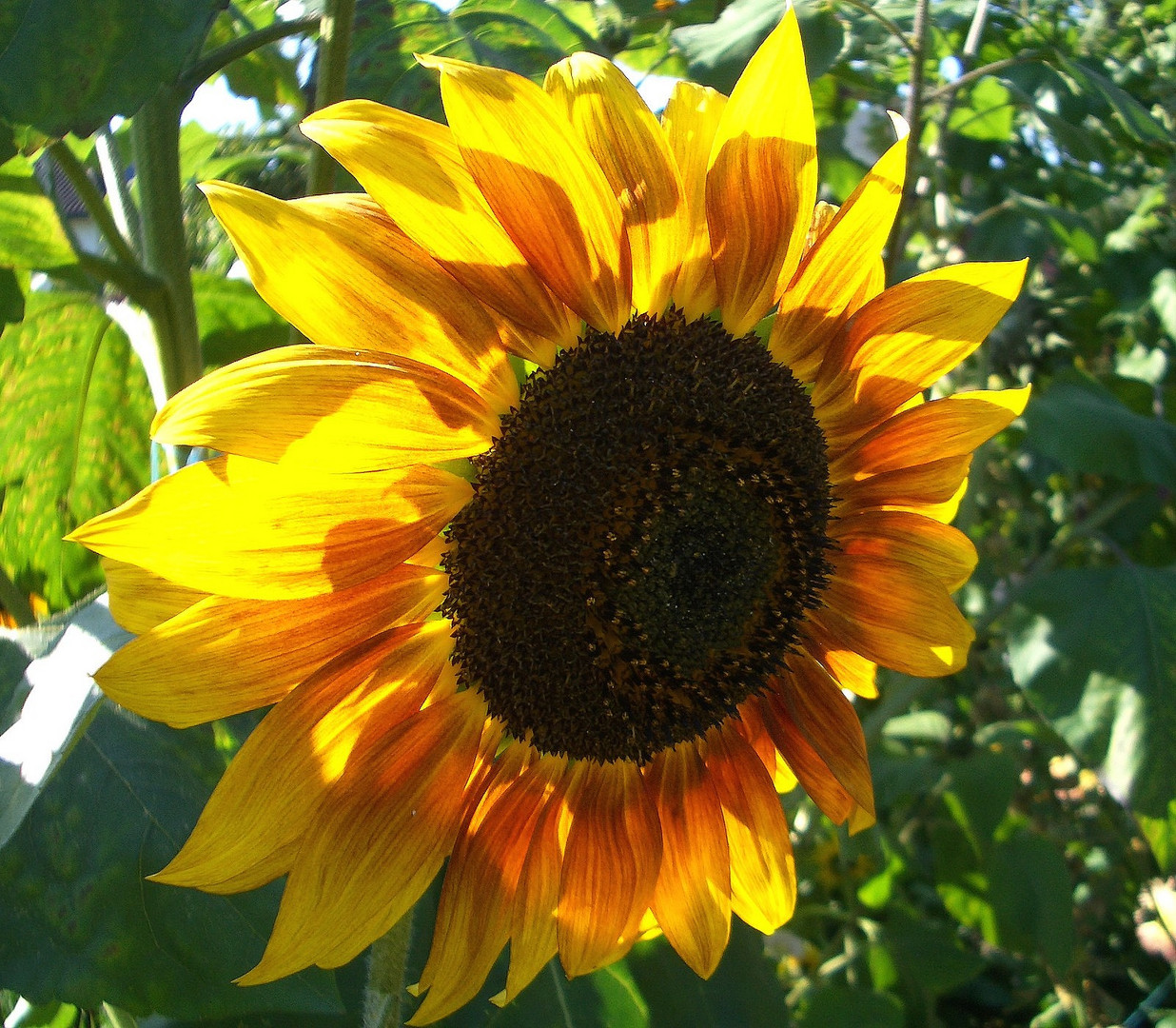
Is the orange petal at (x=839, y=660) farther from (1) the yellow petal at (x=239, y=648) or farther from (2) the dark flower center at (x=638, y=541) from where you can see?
(1) the yellow petal at (x=239, y=648)

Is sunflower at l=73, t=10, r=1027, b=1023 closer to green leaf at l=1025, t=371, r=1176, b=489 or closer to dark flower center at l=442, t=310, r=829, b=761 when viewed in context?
dark flower center at l=442, t=310, r=829, b=761

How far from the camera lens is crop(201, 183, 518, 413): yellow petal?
0.59 m

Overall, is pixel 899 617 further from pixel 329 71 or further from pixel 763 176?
pixel 329 71

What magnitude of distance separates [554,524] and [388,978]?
0.92 feet

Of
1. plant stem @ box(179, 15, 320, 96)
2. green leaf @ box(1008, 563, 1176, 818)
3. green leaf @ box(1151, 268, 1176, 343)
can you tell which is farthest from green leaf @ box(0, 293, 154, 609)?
green leaf @ box(1151, 268, 1176, 343)

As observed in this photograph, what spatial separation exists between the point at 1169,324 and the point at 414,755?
5.64ft

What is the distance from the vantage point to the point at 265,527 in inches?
23.8

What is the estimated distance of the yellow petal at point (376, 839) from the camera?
0.66m

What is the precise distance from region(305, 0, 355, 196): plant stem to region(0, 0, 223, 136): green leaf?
0.36 ft

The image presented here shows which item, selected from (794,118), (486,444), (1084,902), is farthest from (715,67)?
(1084,902)

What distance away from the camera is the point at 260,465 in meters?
0.60

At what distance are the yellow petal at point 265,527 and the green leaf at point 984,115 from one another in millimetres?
1601

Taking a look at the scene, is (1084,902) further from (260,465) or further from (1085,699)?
(260,465)

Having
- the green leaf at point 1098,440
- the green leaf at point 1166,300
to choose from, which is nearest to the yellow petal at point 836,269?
the green leaf at point 1098,440
